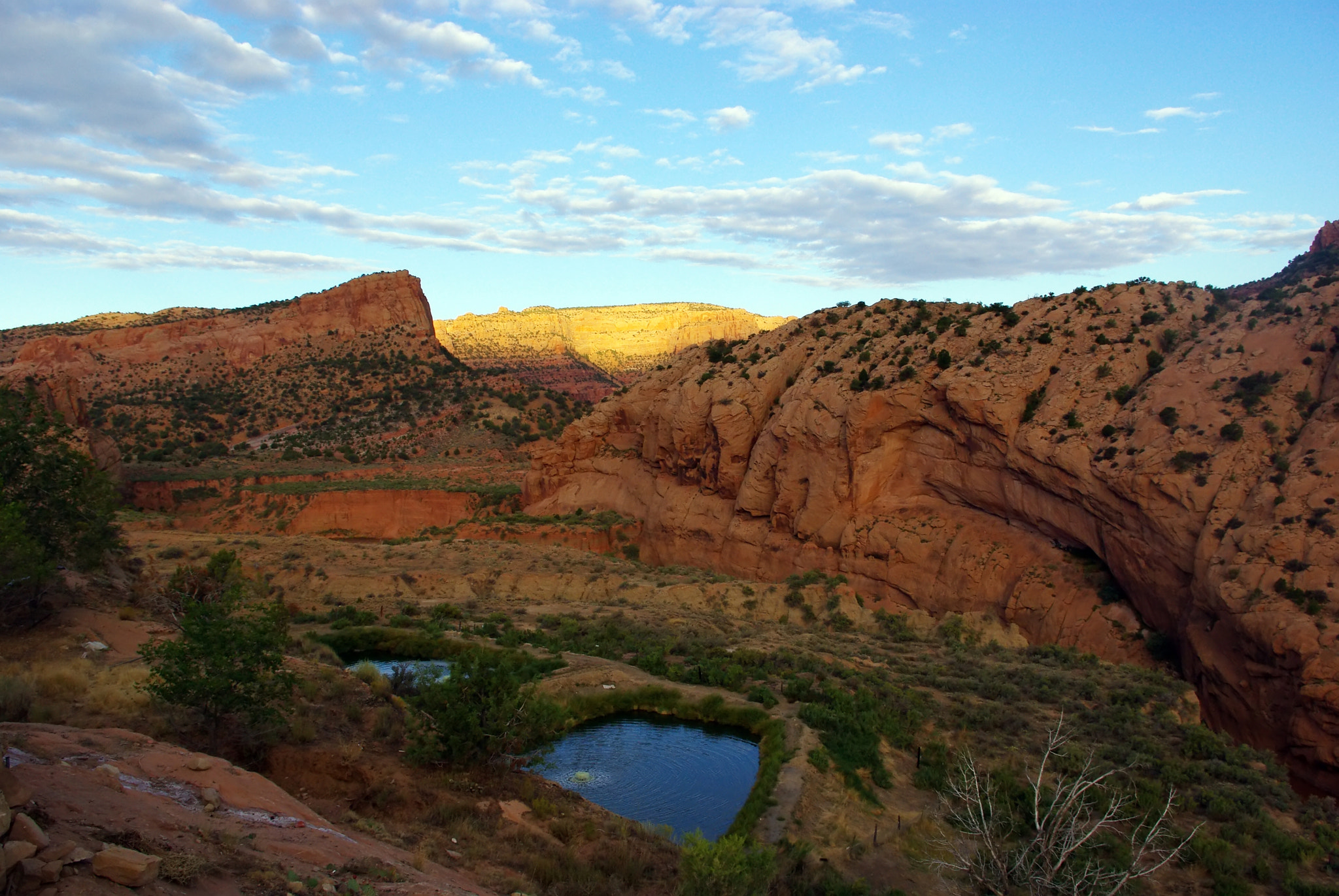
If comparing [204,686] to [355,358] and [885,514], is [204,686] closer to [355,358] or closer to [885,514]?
[885,514]

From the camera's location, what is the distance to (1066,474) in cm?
2411

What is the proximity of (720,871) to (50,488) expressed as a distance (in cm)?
1808

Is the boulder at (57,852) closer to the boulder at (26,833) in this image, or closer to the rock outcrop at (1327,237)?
the boulder at (26,833)

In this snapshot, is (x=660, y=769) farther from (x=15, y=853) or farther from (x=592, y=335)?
(x=592, y=335)

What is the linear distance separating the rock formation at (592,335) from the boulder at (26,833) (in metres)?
97.7

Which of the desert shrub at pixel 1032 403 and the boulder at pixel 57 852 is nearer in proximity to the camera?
the boulder at pixel 57 852

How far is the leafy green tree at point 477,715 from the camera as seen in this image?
536 inches

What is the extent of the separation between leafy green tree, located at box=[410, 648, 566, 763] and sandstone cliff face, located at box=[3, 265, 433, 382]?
7092cm

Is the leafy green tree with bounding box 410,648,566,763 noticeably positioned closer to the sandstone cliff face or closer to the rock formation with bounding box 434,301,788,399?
the sandstone cliff face

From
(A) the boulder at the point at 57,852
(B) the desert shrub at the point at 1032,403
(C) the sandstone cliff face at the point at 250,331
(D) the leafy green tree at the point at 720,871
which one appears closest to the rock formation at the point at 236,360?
(C) the sandstone cliff face at the point at 250,331

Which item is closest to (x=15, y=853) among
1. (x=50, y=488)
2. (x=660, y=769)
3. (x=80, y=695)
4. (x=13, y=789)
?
(x=13, y=789)

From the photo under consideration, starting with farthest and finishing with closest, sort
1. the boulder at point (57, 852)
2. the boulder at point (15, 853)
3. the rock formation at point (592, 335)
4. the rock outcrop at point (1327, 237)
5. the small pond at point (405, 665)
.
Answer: the rock formation at point (592, 335) → the rock outcrop at point (1327, 237) → the small pond at point (405, 665) → the boulder at point (57, 852) → the boulder at point (15, 853)

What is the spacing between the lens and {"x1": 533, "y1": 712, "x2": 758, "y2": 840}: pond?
1502 centimetres

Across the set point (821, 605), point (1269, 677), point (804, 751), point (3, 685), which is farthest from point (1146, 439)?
point (3, 685)
